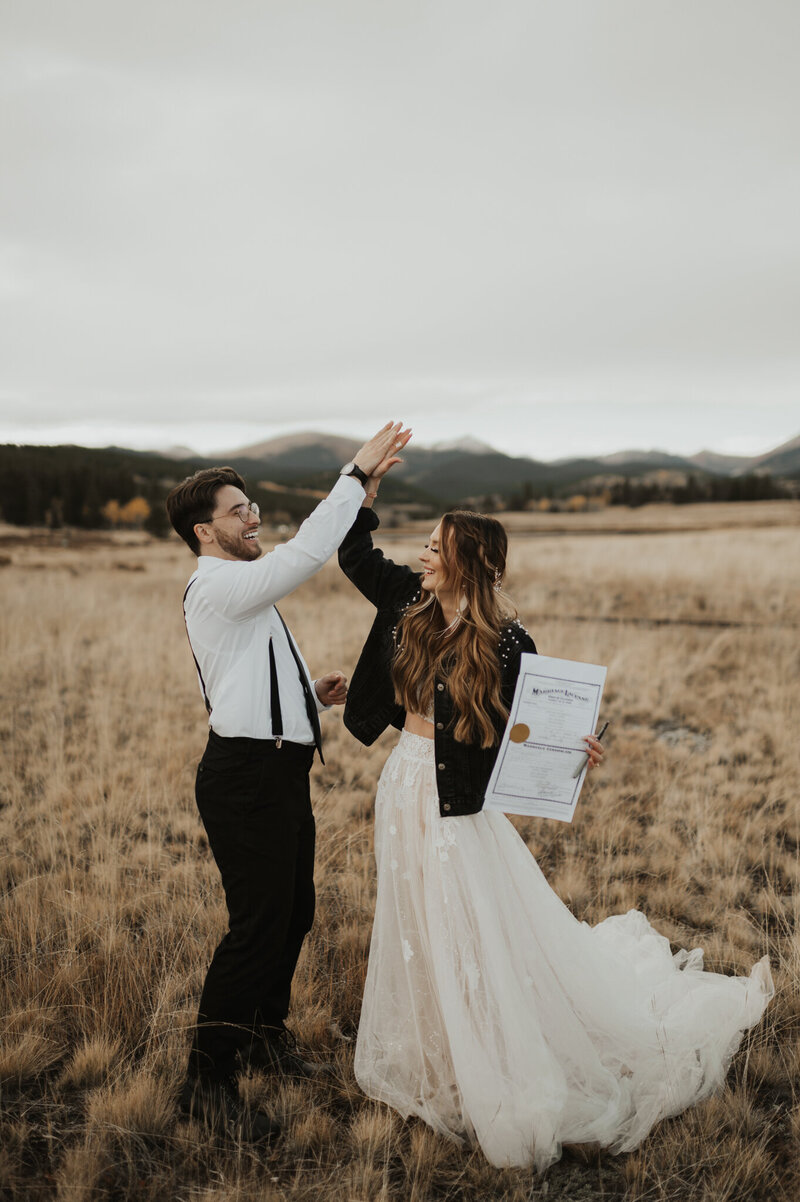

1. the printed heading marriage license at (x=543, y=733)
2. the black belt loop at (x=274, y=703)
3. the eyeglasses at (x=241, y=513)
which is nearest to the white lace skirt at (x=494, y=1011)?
the printed heading marriage license at (x=543, y=733)

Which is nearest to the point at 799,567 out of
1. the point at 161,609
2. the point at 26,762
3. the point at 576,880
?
the point at 161,609

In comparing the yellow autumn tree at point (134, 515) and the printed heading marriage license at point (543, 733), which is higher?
the yellow autumn tree at point (134, 515)

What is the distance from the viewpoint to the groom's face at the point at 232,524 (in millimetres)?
2918

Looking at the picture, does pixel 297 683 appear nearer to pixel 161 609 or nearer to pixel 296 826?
pixel 296 826

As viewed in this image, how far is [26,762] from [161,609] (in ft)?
32.2

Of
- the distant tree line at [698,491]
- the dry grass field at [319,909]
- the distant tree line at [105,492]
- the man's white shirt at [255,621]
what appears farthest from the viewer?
the distant tree line at [698,491]

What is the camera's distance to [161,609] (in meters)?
16.7

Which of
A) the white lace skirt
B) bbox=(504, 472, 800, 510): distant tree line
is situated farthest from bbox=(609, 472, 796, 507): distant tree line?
the white lace skirt

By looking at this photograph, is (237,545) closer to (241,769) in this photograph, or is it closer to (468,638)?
(241,769)

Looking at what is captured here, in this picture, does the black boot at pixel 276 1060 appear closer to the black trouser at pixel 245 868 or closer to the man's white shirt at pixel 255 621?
the black trouser at pixel 245 868

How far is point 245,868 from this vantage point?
2.88 metres

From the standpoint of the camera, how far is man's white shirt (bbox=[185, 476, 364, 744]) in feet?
8.55

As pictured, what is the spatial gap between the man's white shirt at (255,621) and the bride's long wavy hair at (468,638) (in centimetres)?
45

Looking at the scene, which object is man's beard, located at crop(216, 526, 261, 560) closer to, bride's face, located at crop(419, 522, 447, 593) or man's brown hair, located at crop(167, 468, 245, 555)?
man's brown hair, located at crop(167, 468, 245, 555)
